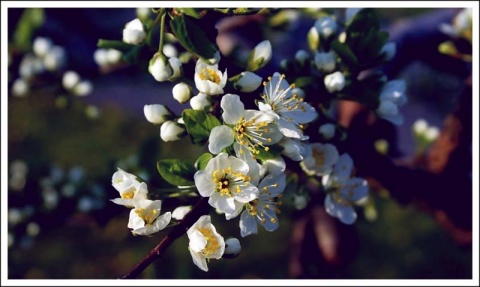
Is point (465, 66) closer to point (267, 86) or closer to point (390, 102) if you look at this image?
point (390, 102)

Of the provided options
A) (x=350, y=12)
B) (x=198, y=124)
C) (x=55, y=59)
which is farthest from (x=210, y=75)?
(x=55, y=59)

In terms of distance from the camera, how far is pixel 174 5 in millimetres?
1156

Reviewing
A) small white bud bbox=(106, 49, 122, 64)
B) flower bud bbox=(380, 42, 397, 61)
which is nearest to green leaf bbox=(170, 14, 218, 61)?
flower bud bbox=(380, 42, 397, 61)

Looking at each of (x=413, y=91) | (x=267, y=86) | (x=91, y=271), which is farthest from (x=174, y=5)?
(x=413, y=91)

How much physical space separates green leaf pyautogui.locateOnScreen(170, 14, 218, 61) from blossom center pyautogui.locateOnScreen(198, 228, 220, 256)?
0.34 m

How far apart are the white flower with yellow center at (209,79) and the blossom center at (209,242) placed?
10.4 inches

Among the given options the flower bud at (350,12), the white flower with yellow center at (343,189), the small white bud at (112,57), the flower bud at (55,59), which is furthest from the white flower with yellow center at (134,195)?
the flower bud at (55,59)

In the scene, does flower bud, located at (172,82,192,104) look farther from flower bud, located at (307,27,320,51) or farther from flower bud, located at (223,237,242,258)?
flower bud, located at (307,27,320,51)

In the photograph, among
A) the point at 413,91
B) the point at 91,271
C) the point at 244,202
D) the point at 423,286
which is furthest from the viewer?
the point at 413,91

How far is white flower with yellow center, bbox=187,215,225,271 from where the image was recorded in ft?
3.46

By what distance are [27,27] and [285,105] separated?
1472 millimetres

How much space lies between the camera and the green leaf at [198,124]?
1046mm

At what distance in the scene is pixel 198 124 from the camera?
1.05 m

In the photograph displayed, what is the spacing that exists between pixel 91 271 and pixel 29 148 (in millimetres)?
1322
